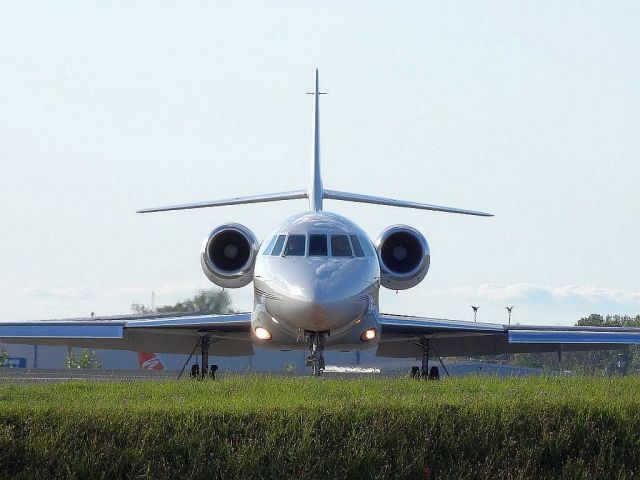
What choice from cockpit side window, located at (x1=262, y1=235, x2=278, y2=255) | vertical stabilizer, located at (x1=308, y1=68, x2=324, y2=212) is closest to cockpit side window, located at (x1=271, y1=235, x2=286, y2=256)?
cockpit side window, located at (x1=262, y1=235, x2=278, y2=255)

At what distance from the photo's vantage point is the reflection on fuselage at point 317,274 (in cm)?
2236

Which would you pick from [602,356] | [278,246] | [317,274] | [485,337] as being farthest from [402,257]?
[602,356]

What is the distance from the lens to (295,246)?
78.5 ft

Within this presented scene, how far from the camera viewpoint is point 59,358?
109m

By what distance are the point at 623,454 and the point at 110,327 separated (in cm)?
1663

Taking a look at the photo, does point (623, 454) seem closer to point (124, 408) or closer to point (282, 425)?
point (282, 425)

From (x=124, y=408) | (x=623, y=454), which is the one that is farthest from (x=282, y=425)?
(x=623, y=454)

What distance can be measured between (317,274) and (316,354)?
1513 mm

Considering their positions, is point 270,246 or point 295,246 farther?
point 270,246

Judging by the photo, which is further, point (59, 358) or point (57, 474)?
point (59, 358)

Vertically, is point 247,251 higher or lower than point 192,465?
higher

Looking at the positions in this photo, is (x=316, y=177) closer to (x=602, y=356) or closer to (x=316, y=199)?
(x=316, y=199)

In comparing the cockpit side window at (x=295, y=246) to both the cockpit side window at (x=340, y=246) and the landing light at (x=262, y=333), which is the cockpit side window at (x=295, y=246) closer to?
the cockpit side window at (x=340, y=246)

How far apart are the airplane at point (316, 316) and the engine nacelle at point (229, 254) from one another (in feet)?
0.07
